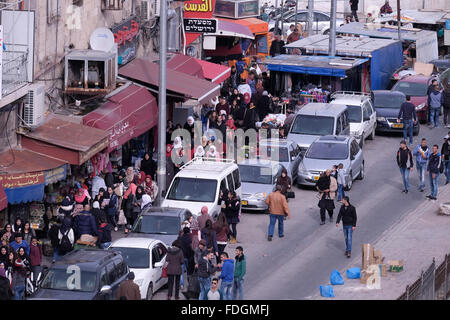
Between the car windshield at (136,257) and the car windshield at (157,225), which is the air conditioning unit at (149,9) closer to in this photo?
the car windshield at (157,225)

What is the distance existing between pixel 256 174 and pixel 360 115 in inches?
330

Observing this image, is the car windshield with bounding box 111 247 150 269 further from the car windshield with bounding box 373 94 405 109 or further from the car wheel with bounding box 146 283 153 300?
the car windshield with bounding box 373 94 405 109

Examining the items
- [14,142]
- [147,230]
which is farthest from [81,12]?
[147,230]

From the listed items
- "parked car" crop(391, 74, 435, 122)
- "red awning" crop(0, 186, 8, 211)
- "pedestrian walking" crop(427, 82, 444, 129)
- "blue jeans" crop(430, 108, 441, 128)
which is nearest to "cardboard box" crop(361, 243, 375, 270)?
"red awning" crop(0, 186, 8, 211)

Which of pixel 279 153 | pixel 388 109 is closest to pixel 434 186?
pixel 279 153

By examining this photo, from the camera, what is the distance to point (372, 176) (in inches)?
1416

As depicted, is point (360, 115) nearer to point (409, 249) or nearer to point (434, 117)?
point (434, 117)

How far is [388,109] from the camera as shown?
41.4m

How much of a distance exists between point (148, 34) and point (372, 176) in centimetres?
903

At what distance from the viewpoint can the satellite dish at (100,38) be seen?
105 ft

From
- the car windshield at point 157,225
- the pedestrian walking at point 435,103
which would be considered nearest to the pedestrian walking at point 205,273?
the car windshield at point 157,225

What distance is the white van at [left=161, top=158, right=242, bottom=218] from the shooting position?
2902 centimetres

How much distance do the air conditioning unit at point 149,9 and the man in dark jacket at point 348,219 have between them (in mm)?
13081

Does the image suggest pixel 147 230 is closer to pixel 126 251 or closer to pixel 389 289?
pixel 126 251
